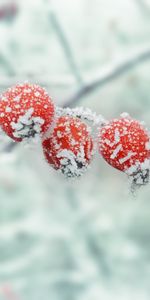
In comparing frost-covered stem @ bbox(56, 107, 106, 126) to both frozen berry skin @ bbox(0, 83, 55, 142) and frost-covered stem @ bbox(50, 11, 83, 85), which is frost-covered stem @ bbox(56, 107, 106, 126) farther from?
frost-covered stem @ bbox(50, 11, 83, 85)

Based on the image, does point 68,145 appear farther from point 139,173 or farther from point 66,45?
point 66,45

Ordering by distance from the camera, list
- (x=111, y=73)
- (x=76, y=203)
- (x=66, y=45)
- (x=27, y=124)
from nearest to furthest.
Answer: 1. (x=27, y=124)
2. (x=111, y=73)
3. (x=66, y=45)
4. (x=76, y=203)

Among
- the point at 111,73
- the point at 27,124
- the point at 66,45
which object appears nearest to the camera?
the point at 27,124

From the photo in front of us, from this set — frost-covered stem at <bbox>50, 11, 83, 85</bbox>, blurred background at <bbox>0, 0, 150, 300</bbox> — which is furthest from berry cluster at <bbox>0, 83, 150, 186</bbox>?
blurred background at <bbox>0, 0, 150, 300</bbox>

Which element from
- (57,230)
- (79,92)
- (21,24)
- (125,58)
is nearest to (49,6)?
(125,58)

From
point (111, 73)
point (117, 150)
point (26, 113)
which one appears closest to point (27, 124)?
point (26, 113)

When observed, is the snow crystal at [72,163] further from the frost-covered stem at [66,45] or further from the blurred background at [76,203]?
the blurred background at [76,203]

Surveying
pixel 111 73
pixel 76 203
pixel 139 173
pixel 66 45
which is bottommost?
pixel 139 173
